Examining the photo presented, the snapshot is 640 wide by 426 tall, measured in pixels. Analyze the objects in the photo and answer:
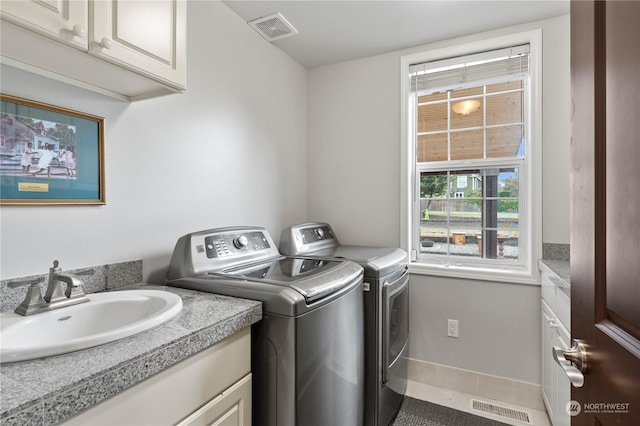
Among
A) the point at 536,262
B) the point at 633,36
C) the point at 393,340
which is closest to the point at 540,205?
the point at 536,262

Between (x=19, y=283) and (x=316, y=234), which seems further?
(x=316, y=234)

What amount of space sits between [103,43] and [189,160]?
795 mm

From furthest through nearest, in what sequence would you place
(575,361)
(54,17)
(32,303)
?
1. (32,303)
2. (54,17)
3. (575,361)

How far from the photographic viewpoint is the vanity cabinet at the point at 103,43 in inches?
34.2

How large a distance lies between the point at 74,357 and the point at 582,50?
1.34 m

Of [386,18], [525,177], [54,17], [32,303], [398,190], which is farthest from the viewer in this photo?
[398,190]

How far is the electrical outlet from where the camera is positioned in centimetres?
232

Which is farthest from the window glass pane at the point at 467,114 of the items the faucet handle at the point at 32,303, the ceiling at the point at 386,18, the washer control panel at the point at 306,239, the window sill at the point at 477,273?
the faucet handle at the point at 32,303

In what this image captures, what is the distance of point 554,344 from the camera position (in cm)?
166

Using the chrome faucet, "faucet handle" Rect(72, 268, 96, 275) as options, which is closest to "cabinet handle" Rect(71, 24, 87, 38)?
the chrome faucet

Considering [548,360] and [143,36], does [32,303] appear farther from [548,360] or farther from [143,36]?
[548,360]

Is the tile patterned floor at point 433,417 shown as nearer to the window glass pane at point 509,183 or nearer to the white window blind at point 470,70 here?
the window glass pane at point 509,183

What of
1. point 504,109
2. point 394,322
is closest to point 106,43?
point 394,322

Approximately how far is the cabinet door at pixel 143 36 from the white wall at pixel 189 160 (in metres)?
0.34
